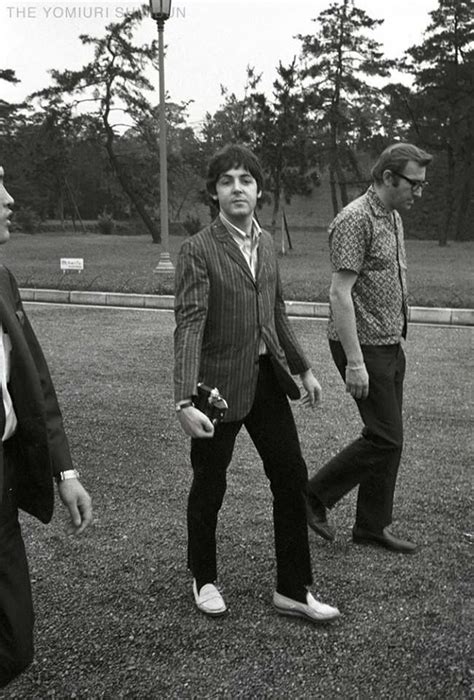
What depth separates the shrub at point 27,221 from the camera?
174 ft

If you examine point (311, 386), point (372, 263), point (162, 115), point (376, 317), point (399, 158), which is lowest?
point (311, 386)

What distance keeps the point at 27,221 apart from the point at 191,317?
52.7 meters

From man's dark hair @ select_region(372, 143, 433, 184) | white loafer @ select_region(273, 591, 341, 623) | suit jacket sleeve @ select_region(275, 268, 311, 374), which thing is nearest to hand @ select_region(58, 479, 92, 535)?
white loafer @ select_region(273, 591, 341, 623)

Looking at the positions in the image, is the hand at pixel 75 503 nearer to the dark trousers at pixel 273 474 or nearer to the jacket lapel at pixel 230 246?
the dark trousers at pixel 273 474

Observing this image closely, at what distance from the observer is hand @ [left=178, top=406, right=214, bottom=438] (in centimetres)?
289

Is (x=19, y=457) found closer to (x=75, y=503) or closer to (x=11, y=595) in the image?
(x=75, y=503)

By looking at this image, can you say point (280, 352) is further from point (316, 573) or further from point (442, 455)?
point (442, 455)

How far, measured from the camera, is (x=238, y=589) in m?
3.45

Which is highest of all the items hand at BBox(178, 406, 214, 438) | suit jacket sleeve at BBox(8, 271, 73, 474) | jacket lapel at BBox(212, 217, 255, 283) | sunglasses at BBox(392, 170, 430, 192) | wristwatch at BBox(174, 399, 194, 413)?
sunglasses at BBox(392, 170, 430, 192)

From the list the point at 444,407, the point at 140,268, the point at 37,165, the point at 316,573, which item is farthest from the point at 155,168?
the point at 316,573

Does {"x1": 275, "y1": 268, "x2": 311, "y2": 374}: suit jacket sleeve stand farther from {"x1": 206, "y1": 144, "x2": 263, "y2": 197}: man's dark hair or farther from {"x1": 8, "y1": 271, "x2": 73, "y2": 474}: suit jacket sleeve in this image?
{"x1": 8, "y1": 271, "x2": 73, "y2": 474}: suit jacket sleeve

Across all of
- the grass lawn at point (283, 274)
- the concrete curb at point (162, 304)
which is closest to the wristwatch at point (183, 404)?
the concrete curb at point (162, 304)

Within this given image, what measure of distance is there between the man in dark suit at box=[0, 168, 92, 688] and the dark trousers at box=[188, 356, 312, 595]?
35.5 inches

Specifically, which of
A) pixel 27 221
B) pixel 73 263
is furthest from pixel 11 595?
pixel 27 221
